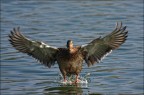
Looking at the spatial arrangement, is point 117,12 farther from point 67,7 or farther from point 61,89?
point 61,89

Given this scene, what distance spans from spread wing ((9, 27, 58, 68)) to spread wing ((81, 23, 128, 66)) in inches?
27.8

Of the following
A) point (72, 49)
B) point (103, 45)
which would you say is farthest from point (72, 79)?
point (103, 45)

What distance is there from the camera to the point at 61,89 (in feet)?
48.5

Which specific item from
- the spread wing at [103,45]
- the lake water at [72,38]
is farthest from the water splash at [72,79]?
the spread wing at [103,45]

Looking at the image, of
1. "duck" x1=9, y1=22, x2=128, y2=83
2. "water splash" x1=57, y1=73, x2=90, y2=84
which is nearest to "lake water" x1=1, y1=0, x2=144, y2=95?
"water splash" x1=57, y1=73, x2=90, y2=84

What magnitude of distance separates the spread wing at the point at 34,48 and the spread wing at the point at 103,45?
706 mm

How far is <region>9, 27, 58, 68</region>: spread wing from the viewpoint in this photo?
1476 centimetres

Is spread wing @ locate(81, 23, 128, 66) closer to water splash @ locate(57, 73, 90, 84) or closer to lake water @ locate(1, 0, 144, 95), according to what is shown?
water splash @ locate(57, 73, 90, 84)

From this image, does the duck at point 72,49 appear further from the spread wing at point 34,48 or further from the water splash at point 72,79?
the water splash at point 72,79

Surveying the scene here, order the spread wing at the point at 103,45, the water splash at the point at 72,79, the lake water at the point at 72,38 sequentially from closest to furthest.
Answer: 1. the spread wing at the point at 103,45
2. the lake water at the point at 72,38
3. the water splash at the point at 72,79

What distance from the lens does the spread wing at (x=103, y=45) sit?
14.7m

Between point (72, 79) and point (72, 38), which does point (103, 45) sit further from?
point (72, 38)

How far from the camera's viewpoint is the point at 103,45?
14.9 meters

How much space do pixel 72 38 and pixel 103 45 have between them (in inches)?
202
